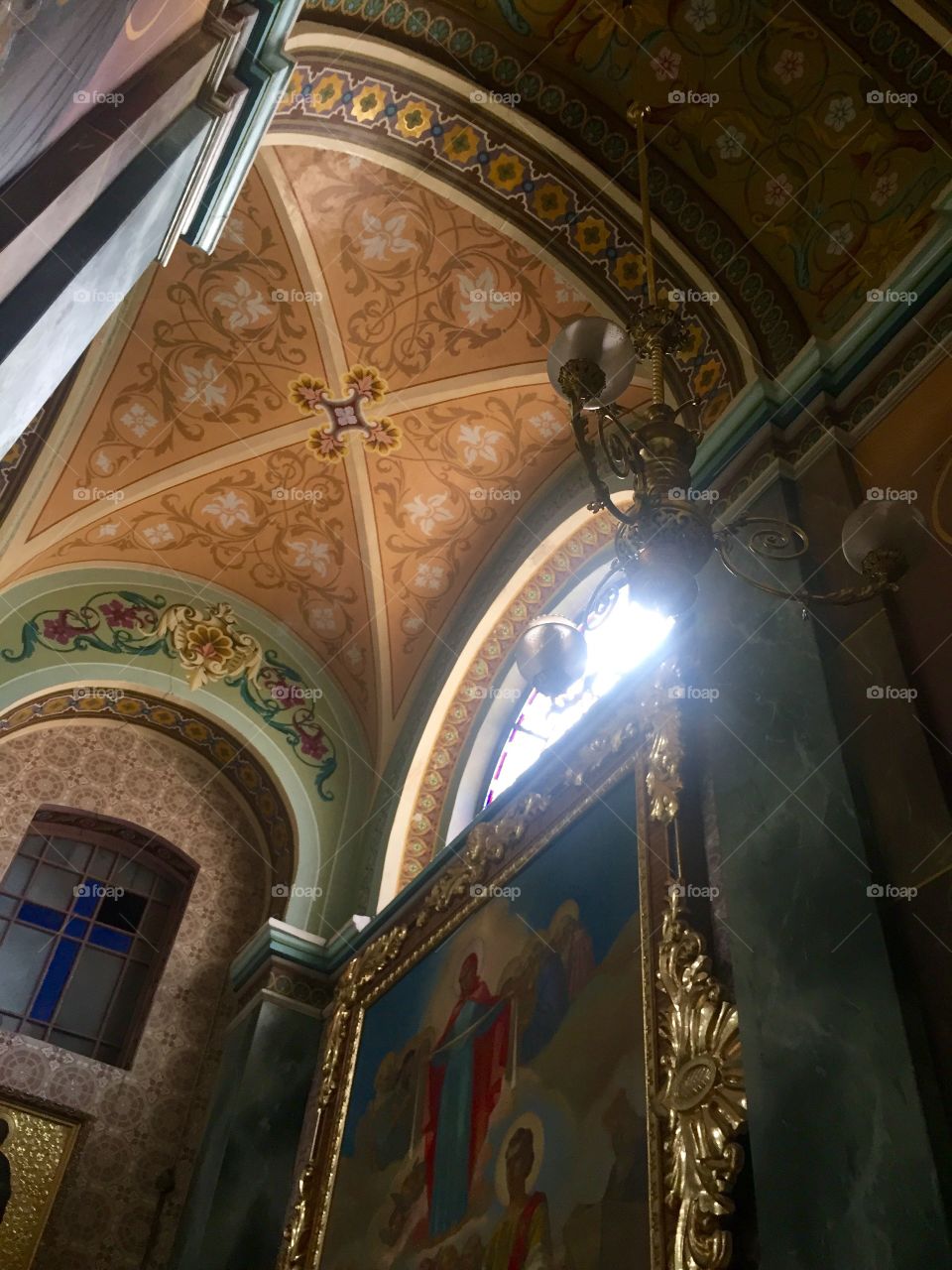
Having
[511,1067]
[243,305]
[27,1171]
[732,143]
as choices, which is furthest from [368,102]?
[27,1171]

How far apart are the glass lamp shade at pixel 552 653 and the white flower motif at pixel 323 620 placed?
4.69 meters

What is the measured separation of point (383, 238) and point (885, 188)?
2930 millimetres

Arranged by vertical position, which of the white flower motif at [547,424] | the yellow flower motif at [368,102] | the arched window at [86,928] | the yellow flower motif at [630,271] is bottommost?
the arched window at [86,928]

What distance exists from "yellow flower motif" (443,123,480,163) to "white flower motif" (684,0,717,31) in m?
1.26

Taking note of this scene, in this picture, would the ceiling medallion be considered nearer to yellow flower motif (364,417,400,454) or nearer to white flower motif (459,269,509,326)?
yellow flower motif (364,417,400,454)

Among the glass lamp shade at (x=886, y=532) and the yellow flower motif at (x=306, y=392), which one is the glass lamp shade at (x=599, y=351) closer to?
the glass lamp shade at (x=886, y=532)

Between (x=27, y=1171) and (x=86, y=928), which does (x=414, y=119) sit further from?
(x=27, y=1171)

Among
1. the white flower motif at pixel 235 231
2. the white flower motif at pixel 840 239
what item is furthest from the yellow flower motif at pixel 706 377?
the white flower motif at pixel 235 231

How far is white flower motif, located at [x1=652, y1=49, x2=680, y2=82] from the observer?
17.2 feet

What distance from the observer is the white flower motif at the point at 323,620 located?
797 cm

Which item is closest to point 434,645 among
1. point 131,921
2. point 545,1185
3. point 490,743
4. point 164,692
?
point 490,743

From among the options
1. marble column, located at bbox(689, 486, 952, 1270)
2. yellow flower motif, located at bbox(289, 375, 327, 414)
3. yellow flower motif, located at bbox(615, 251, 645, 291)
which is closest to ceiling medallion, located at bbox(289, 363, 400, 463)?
yellow flower motif, located at bbox(289, 375, 327, 414)

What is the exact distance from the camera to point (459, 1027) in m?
4.99

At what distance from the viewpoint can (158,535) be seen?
7637mm
